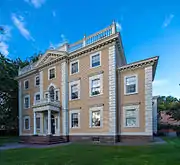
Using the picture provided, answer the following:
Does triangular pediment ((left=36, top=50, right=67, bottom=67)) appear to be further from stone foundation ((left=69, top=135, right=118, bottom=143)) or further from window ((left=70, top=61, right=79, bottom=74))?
stone foundation ((left=69, top=135, right=118, bottom=143))

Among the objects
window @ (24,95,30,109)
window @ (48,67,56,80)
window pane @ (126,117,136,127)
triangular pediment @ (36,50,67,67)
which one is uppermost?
triangular pediment @ (36,50,67,67)

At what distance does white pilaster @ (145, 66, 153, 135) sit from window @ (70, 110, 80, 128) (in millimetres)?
7205

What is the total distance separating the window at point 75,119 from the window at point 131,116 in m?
5.22

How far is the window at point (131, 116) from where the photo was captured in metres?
16.5

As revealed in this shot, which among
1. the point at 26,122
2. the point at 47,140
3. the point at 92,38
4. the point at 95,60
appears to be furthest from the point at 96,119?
the point at 26,122

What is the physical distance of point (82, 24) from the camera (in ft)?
67.3

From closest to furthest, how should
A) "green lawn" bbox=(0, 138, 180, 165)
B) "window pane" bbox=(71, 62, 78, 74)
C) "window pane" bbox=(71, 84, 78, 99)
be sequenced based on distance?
1. "green lawn" bbox=(0, 138, 180, 165)
2. "window pane" bbox=(71, 84, 78, 99)
3. "window pane" bbox=(71, 62, 78, 74)

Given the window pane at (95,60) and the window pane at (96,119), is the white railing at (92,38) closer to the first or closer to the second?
the window pane at (95,60)

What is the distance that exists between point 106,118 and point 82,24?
419 inches

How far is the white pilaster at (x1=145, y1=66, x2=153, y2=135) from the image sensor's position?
15695mm

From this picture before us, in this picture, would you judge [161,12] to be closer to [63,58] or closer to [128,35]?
[128,35]

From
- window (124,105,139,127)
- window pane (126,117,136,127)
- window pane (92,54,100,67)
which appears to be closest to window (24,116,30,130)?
window pane (92,54,100,67)

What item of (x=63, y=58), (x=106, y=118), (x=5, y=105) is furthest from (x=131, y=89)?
(x=5, y=105)

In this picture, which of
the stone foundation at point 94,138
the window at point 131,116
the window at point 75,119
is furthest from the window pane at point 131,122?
the window at point 75,119
